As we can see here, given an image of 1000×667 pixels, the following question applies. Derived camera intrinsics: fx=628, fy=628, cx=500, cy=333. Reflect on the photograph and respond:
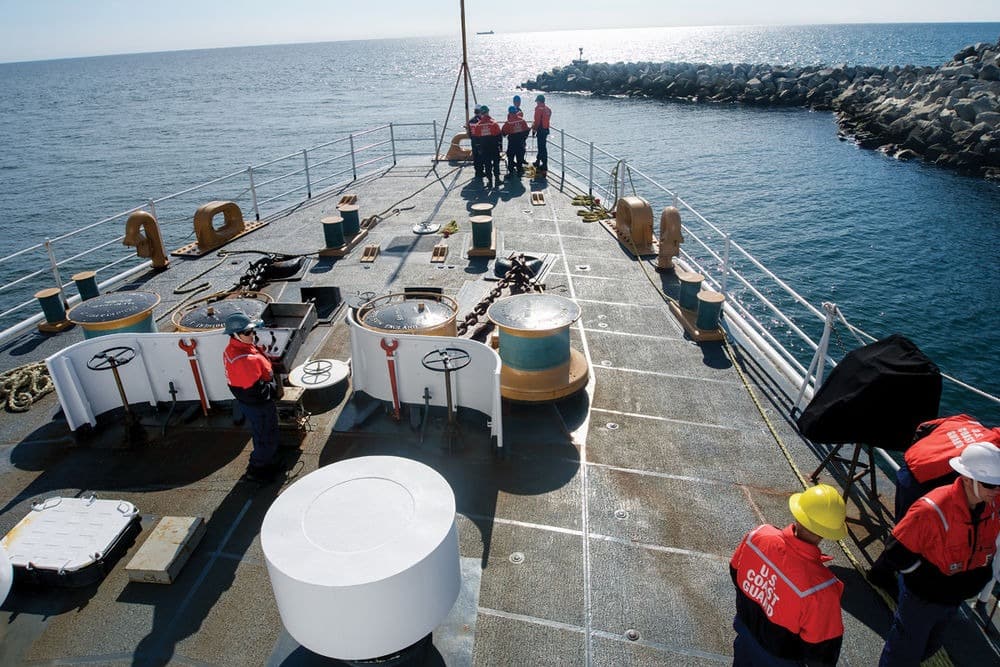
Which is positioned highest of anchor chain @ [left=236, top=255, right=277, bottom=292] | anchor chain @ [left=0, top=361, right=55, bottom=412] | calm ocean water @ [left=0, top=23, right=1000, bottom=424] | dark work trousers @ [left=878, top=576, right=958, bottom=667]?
dark work trousers @ [left=878, top=576, right=958, bottom=667]

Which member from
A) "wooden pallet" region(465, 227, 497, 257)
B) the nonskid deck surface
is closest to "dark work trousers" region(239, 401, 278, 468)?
the nonskid deck surface

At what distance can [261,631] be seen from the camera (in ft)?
14.8

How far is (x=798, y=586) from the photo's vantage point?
10.5 feet

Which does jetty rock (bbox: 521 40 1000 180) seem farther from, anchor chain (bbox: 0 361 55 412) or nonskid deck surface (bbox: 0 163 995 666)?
anchor chain (bbox: 0 361 55 412)

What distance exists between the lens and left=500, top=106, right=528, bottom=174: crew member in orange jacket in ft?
53.3

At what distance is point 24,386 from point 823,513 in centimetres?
871

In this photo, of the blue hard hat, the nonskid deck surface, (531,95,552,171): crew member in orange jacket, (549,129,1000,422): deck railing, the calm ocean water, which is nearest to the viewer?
the nonskid deck surface

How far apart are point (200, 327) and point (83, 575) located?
2966 millimetres

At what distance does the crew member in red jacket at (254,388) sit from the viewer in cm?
556

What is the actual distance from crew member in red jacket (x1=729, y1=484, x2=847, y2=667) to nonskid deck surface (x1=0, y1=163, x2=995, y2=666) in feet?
3.82

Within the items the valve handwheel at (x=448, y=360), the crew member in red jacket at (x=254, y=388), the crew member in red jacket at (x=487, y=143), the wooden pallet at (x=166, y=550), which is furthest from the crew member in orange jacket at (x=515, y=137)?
the wooden pallet at (x=166, y=550)

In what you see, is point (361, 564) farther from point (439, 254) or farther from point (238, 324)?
point (439, 254)

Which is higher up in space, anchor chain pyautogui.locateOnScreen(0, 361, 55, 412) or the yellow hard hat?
the yellow hard hat

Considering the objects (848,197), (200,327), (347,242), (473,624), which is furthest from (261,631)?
(848,197)
